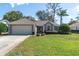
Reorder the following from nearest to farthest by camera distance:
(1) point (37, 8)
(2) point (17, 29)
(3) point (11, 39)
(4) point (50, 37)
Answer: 1. (1) point (37, 8)
2. (4) point (50, 37)
3. (3) point (11, 39)
4. (2) point (17, 29)

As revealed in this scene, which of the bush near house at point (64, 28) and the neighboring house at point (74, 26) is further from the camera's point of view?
the bush near house at point (64, 28)

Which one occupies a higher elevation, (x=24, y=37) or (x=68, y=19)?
(x=68, y=19)

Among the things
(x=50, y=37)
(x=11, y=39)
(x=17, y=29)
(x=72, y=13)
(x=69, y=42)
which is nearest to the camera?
(x=72, y=13)

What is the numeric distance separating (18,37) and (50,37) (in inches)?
69.5

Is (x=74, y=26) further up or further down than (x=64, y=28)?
further up

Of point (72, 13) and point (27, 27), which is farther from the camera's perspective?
point (27, 27)

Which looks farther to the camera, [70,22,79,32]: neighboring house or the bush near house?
the bush near house

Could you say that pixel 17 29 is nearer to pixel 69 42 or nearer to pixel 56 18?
pixel 69 42

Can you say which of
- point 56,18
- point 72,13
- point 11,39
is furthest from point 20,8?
point 11,39

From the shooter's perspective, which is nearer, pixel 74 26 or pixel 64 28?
pixel 74 26

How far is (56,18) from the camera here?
23.5 feet

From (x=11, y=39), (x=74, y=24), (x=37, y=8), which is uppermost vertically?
(x=37, y=8)

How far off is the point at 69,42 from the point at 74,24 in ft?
5.11

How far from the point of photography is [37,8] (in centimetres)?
679
